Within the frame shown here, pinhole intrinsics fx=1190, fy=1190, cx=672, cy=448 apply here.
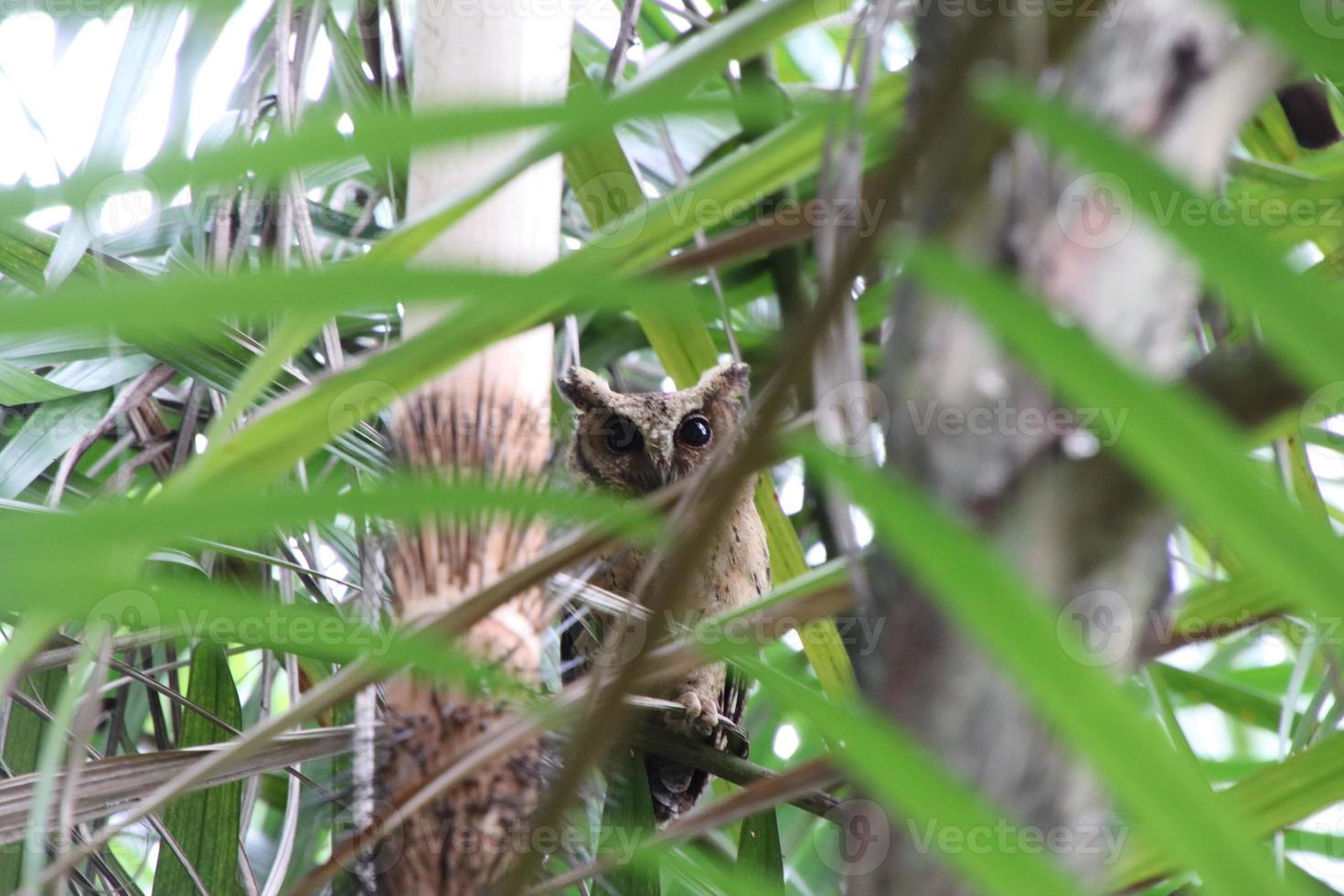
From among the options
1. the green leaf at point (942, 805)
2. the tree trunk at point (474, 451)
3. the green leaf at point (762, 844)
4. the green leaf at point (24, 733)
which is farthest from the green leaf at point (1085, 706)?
the green leaf at point (24, 733)

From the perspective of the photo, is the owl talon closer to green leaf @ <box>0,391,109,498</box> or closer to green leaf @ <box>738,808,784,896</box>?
green leaf @ <box>738,808,784,896</box>

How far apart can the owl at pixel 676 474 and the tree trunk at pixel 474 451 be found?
931 millimetres

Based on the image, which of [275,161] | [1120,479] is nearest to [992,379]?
[1120,479]

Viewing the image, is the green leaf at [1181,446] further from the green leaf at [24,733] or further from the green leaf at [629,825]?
the green leaf at [24,733]

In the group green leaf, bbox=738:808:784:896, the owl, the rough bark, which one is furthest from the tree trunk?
the owl

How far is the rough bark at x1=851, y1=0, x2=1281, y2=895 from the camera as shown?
0.95 feet

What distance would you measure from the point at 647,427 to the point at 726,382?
0.40 feet

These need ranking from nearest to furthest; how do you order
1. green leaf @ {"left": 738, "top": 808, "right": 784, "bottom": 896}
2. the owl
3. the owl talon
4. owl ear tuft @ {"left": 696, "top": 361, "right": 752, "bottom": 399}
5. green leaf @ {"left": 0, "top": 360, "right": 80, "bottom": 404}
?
green leaf @ {"left": 738, "top": 808, "right": 784, "bottom": 896}
green leaf @ {"left": 0, "top": 360, "right": 80, "bottom": 404}
the owl talon
the owl
owl ear tuft @ {"left": 696, "top": 361, "right": 752, "bottom": 399}

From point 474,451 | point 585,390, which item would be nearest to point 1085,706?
point 474,451

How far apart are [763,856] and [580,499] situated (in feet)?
2.33

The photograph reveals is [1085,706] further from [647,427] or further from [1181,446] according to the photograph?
[647,427]

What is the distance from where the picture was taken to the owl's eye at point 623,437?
1.63 metres

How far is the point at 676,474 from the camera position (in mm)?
1666

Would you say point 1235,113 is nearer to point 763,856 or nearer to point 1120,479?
point 1120,479
